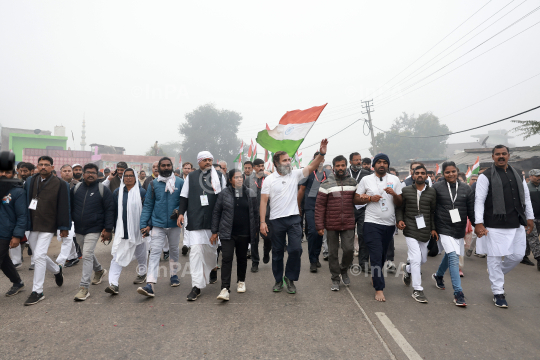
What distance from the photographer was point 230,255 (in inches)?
193

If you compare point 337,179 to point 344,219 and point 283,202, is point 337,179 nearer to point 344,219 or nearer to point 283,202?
point 344,219

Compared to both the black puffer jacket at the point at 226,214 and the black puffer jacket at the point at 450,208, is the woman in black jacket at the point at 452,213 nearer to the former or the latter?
the black puffer jacket at the point at 450,208

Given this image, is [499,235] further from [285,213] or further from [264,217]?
[264,217]

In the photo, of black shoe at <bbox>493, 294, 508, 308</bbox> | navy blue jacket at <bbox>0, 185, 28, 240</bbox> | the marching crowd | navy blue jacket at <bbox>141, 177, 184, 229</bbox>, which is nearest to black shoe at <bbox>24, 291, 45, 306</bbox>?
the marching crowd

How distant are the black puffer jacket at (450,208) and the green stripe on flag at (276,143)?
93.4 inches

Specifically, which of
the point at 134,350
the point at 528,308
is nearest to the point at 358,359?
the point at 134,350

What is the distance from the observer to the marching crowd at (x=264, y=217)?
4.81 m

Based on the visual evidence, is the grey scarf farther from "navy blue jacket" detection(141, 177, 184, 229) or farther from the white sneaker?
"navy blue jacket" detection(141, 177, 184, 229)

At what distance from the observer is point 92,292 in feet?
16.8

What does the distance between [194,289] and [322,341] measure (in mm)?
2131

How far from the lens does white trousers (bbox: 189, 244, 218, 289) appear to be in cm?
493

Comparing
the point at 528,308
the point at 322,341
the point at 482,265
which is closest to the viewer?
the point at 322,341

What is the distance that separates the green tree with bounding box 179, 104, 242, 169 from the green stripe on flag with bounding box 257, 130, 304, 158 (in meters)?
59.0

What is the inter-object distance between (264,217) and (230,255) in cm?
74
